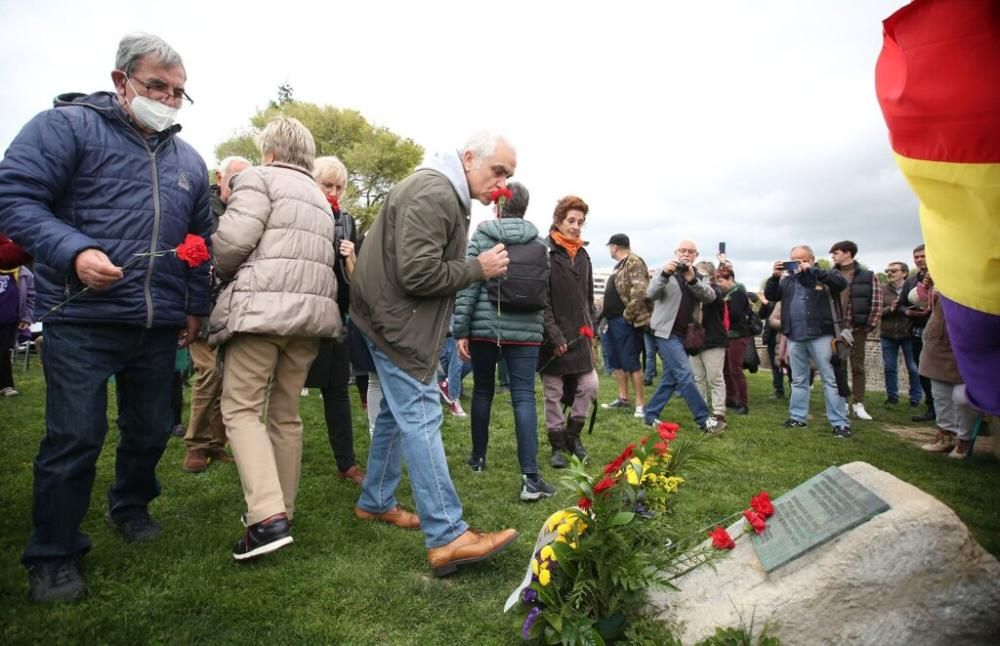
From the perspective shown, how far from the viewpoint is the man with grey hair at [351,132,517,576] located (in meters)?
2.84

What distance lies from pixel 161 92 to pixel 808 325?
22.7ft

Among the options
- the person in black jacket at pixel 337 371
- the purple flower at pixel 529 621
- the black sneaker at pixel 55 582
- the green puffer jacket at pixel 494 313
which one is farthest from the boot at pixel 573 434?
the black sneaker at pixel 55 582

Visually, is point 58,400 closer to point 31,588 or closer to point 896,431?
point 31,588

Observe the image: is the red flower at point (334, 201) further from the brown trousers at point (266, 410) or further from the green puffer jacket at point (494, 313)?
the brown trousers at point (266, 410)

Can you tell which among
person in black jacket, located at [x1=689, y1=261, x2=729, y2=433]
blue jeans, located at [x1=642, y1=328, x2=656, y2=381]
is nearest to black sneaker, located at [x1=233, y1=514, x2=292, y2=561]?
person in black jacket, located at [x1=689, y1=261, x2=729, y2=433]

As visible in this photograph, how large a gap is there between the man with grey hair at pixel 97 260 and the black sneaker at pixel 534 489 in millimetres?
2307

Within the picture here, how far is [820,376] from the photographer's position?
718 cm

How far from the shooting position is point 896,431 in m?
7.56

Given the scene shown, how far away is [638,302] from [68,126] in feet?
22.2

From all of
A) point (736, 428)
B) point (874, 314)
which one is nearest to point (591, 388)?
point (736, 428)

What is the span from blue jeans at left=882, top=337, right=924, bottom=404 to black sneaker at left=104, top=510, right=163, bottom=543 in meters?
10.6

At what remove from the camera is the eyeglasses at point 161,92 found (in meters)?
2.72

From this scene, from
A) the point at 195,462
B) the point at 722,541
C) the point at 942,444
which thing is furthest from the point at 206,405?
the point at 942,444

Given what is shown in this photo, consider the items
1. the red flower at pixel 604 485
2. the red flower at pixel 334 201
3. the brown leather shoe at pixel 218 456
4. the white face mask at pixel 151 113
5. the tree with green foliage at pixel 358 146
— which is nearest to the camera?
the red flower at pixel 604 485
